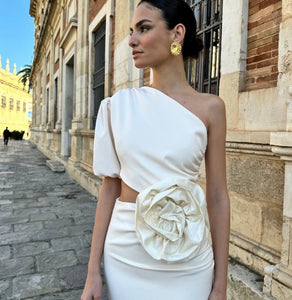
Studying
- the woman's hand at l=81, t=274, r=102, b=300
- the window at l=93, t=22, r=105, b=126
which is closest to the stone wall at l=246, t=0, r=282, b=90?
the woman's hand at l=81, t=274, r=102, b=300

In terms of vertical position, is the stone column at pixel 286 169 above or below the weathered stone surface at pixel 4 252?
above

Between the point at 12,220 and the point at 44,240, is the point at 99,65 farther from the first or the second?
the point at 44,240

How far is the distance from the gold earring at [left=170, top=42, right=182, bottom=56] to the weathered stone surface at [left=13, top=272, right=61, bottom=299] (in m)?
2.49

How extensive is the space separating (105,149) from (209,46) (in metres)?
3.12

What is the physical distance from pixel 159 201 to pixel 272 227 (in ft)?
5.69

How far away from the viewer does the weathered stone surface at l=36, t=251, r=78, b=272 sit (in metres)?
3.09

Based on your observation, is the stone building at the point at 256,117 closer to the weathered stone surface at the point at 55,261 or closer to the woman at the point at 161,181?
the woman at the point at 161,181

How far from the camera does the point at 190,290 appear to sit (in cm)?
103

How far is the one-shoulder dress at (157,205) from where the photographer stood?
97 cm

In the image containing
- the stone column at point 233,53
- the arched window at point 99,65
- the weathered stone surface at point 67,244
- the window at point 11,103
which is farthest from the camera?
the window at point 11,103

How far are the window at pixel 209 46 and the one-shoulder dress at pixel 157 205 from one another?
2546 mm

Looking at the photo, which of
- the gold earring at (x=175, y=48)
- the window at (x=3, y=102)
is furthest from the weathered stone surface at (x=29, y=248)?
the window at (x=3, y=102)

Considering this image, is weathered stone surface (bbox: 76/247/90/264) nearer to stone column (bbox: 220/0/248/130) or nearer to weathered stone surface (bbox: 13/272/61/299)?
weathered stone surface (bbox: 13/272/61/299)

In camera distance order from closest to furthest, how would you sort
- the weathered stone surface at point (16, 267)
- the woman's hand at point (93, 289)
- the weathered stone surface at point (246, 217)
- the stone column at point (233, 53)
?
1. the woman's hand at point (93, 289)
2. the weathered stone surface at point (246, 217)
3. the stone column at point (233, 53)
4. the weathered stone surface at point (16, 267)
